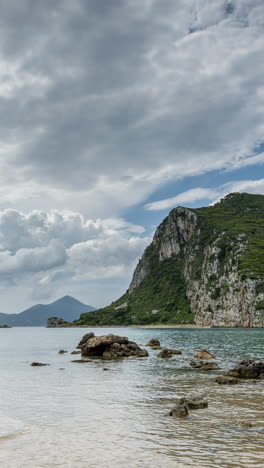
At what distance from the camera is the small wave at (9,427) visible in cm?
2038

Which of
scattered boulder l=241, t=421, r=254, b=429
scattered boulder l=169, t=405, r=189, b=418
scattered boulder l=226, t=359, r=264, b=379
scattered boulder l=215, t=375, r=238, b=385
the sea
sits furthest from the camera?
scattered boulder l=226, t=359, r=264, b=379

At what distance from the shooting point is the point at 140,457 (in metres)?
16.3

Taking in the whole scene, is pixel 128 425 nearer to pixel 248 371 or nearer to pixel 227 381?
pixel 227 381

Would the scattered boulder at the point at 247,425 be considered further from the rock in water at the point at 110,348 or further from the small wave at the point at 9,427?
the rock in water at the point at 110,348

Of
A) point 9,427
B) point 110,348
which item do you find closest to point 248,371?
point 9,427

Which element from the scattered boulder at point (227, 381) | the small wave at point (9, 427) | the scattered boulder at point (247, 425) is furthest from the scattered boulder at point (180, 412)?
the scattered boulder at point (227, 381)

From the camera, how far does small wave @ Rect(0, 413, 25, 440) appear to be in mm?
20375

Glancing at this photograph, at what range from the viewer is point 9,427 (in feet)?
72.1

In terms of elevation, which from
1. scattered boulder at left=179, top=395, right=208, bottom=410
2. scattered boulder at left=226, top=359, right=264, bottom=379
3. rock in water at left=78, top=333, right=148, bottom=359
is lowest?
rock in water at left=78, top=333, right=148, bottom=359

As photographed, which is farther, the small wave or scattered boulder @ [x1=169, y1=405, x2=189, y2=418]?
scattered boulder @ [x1=169, y1=405, x2=189, y2=418]

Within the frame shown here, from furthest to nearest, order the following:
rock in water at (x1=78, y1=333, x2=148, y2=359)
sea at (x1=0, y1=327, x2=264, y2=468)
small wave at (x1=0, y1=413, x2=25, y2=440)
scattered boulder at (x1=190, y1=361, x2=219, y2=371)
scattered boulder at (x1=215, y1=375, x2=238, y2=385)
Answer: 1. rock in water at (x1=78, y1=333, x2=148, y2=359)
2. scattered boulder at (x1=190, y1=361, x2=219, y2=371)
3. scattered boulder at (x1=215, y1=375, x2=238, y2=385)
4. small wave at (x1=0, y1=413, x2=25, y2=440)
5. sea at (x1=0, y1=327, x2=264, y2=468)

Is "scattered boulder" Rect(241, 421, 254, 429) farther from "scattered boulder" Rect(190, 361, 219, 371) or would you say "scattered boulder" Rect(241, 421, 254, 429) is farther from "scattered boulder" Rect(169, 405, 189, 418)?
"scattered boulder" Rect(190, 361, 219, 371)

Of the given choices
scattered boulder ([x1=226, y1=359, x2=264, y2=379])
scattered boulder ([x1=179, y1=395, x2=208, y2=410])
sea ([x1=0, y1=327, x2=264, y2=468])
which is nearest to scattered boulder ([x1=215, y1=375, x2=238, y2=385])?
sea ([x1=0, y1=327, x2=264, y2=468])

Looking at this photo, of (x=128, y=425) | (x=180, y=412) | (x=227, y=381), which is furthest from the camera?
(x=227, y=381)
